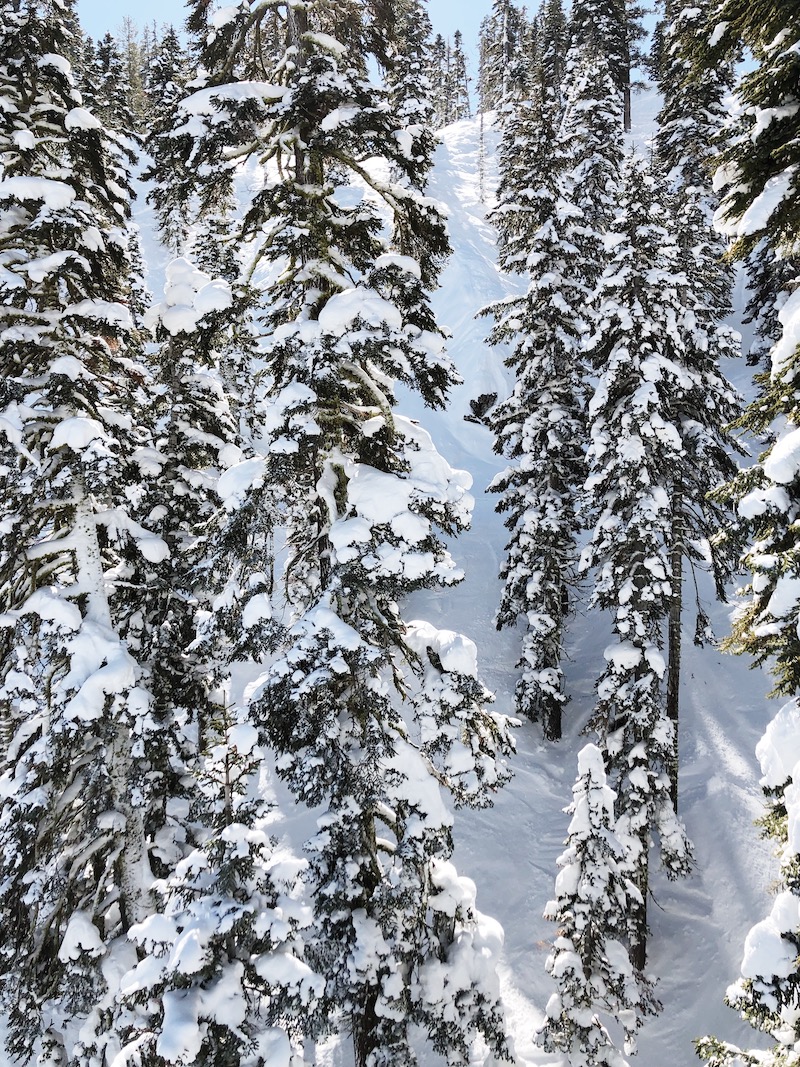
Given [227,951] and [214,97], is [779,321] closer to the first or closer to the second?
[214,97]

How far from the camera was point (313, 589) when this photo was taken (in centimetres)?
881

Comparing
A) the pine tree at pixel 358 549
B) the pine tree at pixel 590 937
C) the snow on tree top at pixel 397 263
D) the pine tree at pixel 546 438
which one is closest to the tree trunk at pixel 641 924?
the pine tree at pixel 590 937

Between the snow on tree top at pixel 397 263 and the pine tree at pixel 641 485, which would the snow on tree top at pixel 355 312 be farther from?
the pine tree at pixel 641 485


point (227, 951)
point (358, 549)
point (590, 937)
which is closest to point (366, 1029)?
point (227, 951)

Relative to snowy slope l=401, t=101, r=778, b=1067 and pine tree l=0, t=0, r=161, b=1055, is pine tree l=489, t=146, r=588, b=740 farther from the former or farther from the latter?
pine tree l=0, t=0, r=161, b=1055

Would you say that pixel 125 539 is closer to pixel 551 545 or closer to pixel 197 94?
pixel 197 94

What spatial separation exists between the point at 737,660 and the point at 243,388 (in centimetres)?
2093

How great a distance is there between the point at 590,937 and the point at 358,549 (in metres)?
9.01

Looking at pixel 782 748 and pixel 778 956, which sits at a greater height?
pixel 782 748

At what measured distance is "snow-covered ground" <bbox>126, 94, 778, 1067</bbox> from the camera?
1377 centimetres

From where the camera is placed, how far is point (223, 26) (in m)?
7.68

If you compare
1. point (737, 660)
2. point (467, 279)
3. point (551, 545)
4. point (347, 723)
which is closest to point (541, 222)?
Answer: point (551, 545)

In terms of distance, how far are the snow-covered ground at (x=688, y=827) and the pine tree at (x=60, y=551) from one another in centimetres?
715

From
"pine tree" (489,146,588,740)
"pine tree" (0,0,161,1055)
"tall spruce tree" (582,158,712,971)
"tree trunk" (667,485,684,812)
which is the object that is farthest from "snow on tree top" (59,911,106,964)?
"pine tree" (489,146,588,740)
